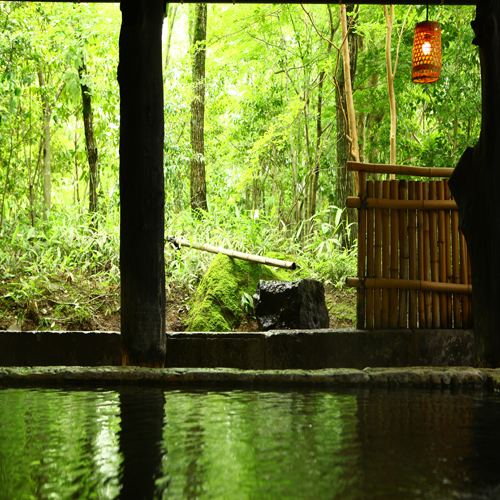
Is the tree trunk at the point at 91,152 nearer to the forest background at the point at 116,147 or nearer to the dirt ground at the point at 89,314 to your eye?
the forest background at the point at 116,147

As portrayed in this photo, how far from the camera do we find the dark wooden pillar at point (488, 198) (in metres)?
3.39

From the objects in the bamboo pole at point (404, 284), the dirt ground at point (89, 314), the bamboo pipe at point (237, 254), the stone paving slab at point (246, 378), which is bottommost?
the stone paving slab at point (246, 378)

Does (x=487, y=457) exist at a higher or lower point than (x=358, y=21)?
lower

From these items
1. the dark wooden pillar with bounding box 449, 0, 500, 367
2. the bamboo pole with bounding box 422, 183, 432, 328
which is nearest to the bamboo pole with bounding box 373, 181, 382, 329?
the bamboo pole with bounding box 422, 183, 432, 328

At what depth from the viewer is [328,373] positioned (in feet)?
10.1

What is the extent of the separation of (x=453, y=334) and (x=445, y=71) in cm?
816

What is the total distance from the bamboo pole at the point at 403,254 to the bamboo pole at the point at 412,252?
0.11ft

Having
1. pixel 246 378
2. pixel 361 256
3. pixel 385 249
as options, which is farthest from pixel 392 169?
pixel 246 378

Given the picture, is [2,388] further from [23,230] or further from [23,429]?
[23,230]

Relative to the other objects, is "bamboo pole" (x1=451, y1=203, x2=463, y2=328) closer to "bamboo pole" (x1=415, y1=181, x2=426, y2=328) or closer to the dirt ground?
"bamboo pole" (x1=415, y1=181, x2=426, y2=328)

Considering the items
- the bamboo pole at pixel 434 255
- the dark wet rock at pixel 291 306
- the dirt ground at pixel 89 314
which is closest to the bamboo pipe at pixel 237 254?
the dark wet rock at pixel 291 306

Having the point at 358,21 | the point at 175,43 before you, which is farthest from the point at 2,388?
the point at 175,43

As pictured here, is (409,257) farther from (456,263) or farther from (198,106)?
(198,106)

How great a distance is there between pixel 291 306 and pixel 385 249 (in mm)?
917
